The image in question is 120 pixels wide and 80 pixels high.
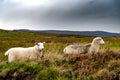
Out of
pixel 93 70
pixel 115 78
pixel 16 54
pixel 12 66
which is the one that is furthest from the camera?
pixel 16 54

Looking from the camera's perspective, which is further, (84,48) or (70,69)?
(84,48)

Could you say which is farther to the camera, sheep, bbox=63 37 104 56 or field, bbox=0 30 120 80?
sheep, bbox=63 37 104 56

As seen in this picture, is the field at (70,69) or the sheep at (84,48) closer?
the field at (70,69)

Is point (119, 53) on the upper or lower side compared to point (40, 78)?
upper

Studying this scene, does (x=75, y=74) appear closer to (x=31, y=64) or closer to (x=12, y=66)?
(x=31, y=64)

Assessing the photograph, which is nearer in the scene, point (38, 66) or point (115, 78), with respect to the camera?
point (115, 78)

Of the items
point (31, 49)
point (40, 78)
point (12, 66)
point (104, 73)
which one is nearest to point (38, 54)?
point (31, 49)

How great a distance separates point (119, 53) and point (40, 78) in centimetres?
360

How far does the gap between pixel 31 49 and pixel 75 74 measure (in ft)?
30.9

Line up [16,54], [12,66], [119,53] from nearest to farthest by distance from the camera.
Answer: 1. [119,53]
2. [12,66]
3. [16,54]

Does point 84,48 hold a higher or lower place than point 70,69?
lower

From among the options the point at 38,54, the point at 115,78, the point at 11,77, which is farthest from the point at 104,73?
the point at 38,54

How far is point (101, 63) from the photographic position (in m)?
14.8

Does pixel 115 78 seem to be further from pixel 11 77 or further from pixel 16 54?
pixel 16 54
